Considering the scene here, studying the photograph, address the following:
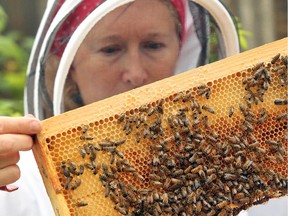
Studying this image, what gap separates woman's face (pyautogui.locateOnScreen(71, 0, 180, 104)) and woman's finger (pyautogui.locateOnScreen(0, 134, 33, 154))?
109 centimetres

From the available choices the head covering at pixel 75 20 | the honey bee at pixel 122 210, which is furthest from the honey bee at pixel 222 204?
the head covering at pixel 75 20

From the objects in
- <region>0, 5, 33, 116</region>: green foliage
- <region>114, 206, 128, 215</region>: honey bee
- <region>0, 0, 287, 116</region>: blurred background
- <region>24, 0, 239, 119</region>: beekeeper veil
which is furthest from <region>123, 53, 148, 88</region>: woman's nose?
<region>0, 5, 33, 116</region>: green foliage

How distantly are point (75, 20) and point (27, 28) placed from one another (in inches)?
241

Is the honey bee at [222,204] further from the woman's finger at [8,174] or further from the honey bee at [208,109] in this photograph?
the woman's finger at [8,174]

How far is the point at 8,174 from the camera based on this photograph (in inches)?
112

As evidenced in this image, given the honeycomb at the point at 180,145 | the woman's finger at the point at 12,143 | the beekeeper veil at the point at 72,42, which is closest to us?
the woman's finger at the point at 12,143

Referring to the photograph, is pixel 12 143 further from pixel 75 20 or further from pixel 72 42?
pixel 75 20

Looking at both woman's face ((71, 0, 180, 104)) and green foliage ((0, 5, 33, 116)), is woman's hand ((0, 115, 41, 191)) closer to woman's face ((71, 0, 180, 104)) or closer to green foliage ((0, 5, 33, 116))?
woman's face ((71, 0, 180, 104))

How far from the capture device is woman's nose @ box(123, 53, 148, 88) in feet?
12.1

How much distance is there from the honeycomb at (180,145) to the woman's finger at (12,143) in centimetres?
7

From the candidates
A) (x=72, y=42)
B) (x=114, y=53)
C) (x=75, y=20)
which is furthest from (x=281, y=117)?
(x=75, y=20)

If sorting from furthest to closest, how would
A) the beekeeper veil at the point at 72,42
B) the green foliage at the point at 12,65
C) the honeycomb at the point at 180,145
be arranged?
the green foliage at the point at 12,65 < the beekeeper veil at the point at 72,42 < the honeycomb at the point at 180,145

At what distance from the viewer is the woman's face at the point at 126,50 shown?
3691mm

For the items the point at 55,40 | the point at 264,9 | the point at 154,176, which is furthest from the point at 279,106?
the point at 264,9
